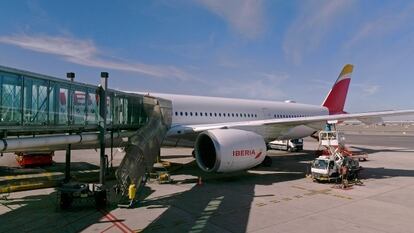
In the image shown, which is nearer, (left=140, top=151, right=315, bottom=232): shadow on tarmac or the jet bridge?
the jet bridge

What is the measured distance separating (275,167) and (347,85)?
574 inches

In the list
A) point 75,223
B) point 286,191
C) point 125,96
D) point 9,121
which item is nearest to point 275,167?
point 286,191

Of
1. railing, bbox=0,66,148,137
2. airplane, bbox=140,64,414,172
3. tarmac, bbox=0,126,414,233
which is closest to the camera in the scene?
railing, bbox=0,66,148,137

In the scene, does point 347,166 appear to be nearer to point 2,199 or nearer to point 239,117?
point 239,117

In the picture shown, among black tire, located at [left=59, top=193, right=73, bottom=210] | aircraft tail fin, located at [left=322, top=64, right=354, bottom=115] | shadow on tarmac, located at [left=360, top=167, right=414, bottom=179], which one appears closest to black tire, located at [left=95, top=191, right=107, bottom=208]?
black tire, located at [left=59, top=193, right=73, bottom=210]

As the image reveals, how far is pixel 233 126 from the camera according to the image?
53.6ft

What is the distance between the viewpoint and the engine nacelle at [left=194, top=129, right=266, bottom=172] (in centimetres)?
1405

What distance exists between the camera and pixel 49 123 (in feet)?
31.3

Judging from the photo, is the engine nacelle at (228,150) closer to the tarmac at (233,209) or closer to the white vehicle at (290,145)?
the tarmac at (233,209)

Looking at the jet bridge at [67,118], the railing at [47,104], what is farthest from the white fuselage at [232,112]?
the railing at [47,104]

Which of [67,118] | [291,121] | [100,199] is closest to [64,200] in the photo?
[100,199]

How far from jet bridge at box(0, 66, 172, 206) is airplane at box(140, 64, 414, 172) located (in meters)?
2.28

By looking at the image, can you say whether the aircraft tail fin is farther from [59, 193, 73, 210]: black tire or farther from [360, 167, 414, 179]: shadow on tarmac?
[59, 193, 73, 210]: black tire

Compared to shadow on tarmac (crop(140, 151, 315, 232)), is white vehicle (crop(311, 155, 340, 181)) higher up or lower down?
higher up
